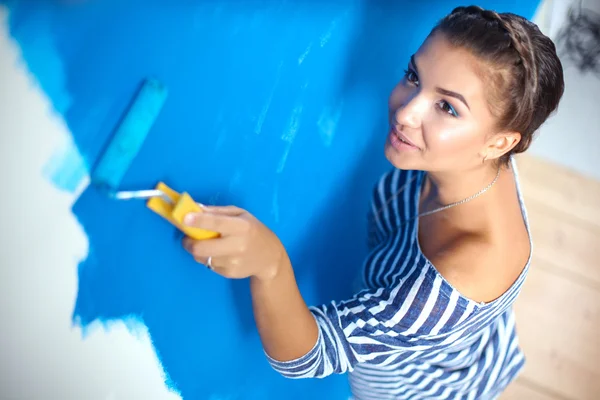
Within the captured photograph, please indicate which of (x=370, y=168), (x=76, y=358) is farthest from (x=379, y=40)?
(x=76, y=358)

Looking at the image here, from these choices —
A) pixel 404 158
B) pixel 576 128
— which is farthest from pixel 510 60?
pixel 576 128

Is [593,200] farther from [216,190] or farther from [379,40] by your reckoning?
[216,190]

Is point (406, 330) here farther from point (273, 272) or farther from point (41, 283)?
point (41, 283)

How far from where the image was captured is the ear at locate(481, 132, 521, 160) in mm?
837

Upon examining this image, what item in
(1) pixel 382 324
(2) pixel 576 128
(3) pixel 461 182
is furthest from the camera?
(2) pixel 576 128

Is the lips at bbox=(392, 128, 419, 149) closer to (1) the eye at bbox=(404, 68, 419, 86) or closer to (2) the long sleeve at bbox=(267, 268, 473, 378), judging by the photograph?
(1) the eye at bbox=(404, 68, 419, 86)

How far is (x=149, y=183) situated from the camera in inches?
27.6

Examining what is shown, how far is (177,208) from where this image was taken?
2.05 feet

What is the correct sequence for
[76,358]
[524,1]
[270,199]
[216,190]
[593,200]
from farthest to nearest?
[593,200]
[524,1]
[270,199]
[216,190]
[76,358]

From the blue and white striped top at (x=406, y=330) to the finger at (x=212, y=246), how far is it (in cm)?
24

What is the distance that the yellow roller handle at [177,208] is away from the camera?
629 millimetres

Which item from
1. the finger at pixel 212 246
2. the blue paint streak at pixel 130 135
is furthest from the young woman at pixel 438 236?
the blue paint streak at pixel 130 135

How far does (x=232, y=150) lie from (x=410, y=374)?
1.87ft

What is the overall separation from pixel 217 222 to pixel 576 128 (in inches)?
66.7
